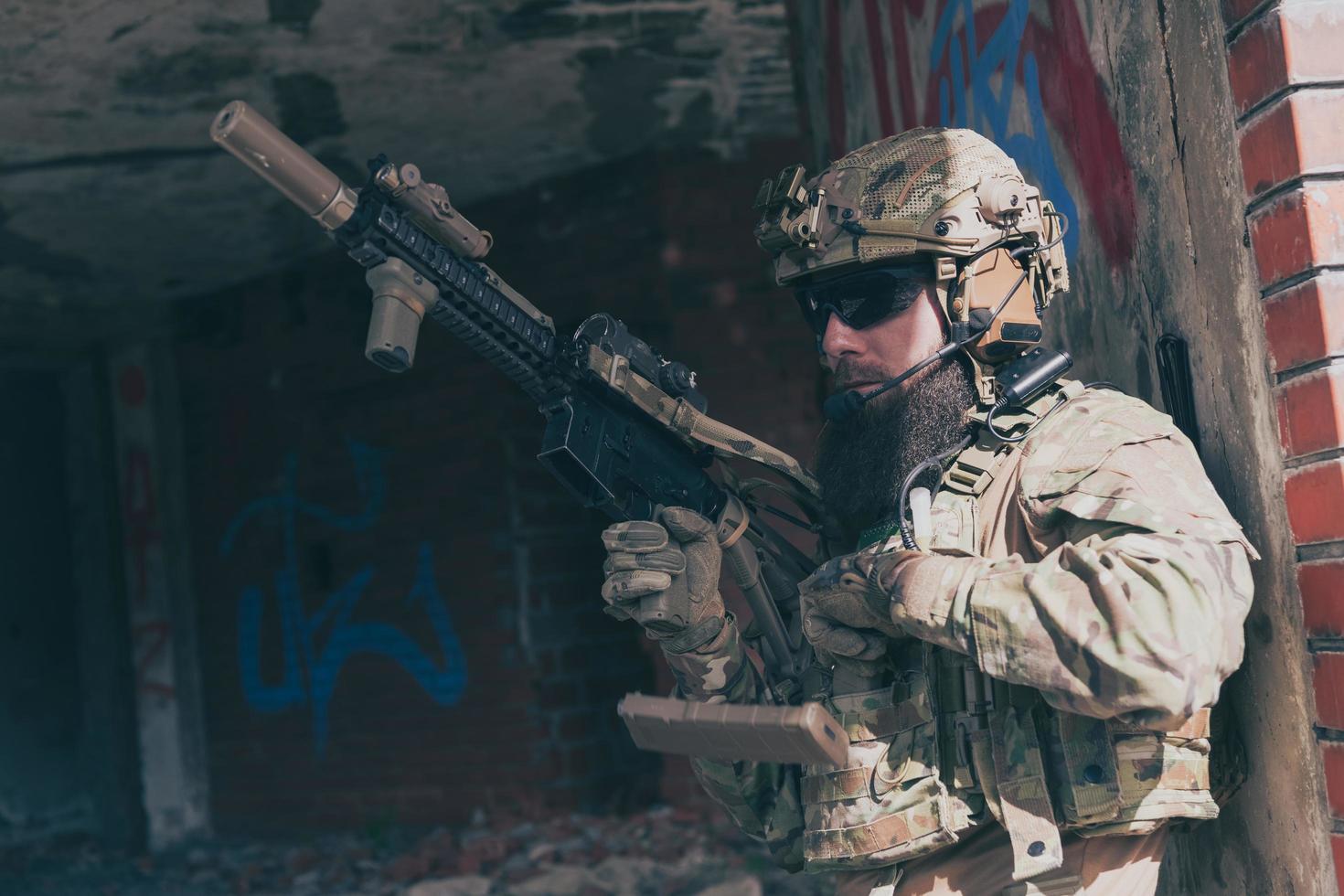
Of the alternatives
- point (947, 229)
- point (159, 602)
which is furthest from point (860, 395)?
point (159, 602)

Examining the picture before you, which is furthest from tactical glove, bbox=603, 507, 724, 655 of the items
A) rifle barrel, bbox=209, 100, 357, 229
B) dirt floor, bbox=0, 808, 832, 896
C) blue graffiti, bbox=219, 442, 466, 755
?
blue graffiti, bbox=219, 442, 466, 755

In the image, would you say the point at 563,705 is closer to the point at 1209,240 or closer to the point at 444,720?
the point at 444,720

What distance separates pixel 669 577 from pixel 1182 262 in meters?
0.87

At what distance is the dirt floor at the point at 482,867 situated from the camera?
185 inches

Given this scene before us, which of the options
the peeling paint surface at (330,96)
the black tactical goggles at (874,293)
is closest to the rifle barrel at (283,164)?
the black tactical goggles at (874,293)

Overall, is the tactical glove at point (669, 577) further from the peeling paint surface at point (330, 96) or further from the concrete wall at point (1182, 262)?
the peeling paint surface at point (330, 96)

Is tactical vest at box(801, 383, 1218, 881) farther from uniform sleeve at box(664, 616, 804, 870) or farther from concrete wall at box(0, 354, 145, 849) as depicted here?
concrete wall at box(0, 354, 145, 849)

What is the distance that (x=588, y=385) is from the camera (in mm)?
2375

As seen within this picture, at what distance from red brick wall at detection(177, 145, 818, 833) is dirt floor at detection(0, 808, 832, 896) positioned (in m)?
0.20

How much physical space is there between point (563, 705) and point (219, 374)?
2631 millimetres

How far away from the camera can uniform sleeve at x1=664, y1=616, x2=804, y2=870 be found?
7.31ft

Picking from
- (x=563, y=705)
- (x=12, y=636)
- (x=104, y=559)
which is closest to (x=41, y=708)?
(x=12, y=636)

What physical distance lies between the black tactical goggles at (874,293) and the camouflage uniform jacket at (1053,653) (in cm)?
26

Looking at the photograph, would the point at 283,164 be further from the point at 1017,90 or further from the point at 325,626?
the point at 325,626
